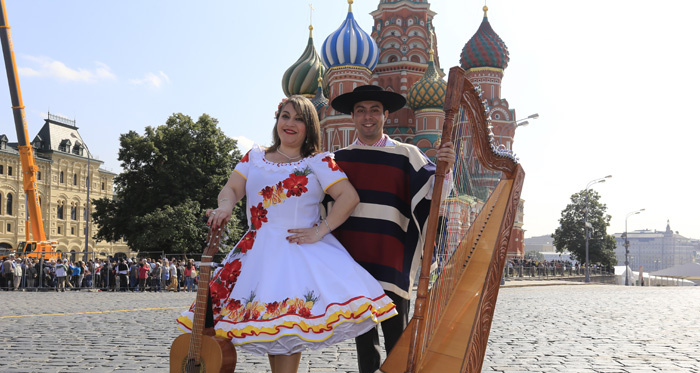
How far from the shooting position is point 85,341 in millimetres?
7488

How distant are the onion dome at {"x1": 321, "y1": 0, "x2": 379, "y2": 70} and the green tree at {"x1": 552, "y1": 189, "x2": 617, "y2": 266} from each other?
91.7ft

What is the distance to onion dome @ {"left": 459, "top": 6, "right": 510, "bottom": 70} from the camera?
51.2m

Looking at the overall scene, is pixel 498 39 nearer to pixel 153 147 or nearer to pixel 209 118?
pixel 209 118

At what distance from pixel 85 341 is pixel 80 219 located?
65.6 meters

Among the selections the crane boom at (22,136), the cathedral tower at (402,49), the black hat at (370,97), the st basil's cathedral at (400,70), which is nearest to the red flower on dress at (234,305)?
the black hat at (370,97)

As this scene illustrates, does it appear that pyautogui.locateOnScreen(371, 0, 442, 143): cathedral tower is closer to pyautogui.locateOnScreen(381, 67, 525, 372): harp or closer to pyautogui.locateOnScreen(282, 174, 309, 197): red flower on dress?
pyautogui.locateOnScreen(381, 67, 525, 372): harp

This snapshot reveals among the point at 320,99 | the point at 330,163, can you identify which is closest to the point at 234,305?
the point at 330,163

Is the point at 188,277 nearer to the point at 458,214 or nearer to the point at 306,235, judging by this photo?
the point at 458,214

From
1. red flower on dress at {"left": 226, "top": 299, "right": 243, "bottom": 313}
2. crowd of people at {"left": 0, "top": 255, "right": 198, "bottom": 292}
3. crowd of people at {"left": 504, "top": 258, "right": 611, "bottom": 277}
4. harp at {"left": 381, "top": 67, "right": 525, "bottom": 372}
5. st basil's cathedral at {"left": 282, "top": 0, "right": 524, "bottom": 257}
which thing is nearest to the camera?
harp at {"left": 381, "top": 67, "right": 525, "bottom": 372}

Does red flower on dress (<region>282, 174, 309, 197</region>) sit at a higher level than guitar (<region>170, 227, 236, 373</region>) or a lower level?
higher

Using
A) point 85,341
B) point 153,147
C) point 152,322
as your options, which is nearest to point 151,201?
point 153,147

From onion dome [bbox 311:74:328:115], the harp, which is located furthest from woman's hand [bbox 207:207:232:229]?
onion dome [bbox 311:74:328:115]

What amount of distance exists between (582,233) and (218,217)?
61.0m

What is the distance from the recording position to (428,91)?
147 ft
